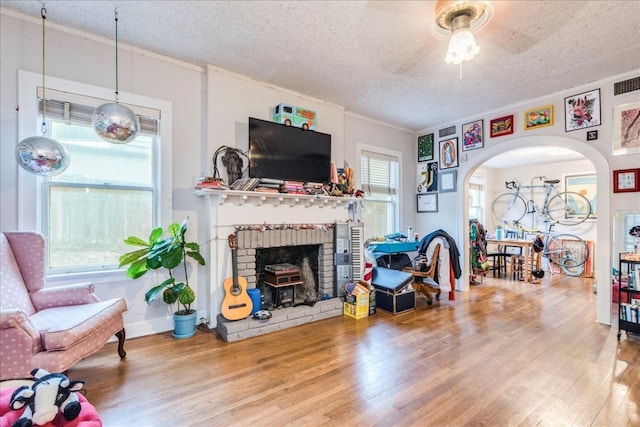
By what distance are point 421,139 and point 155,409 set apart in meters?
5.15

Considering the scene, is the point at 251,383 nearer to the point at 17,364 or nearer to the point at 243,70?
the point at 17,364

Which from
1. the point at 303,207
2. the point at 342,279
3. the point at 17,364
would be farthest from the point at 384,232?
the point at 17,364

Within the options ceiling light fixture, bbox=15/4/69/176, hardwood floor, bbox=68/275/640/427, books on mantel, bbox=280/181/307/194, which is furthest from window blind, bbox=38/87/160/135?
hardwood floor, bbox=68/275/640/427

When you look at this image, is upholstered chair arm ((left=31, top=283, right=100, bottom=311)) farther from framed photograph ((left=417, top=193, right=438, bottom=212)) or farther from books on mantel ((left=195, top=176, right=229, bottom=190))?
framed photograph ((left=417, top=193, right=438, bottom=212))

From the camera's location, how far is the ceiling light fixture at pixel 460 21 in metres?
1.90

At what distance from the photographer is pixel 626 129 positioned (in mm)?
3102

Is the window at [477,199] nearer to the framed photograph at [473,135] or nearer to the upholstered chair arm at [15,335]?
the framed photograph at [473,135]

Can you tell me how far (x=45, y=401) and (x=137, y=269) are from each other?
4.99ft

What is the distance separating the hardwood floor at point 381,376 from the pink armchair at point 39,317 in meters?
0.35

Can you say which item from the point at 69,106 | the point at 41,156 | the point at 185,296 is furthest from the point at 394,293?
the point at 69,106

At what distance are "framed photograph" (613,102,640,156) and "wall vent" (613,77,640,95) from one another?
153 mm

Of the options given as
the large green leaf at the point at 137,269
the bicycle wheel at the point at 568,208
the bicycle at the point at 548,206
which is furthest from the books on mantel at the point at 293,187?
the bicycle wheel at the point at 568,208

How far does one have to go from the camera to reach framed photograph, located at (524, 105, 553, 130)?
3.67 metres

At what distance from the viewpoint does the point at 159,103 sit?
2.92 metres
